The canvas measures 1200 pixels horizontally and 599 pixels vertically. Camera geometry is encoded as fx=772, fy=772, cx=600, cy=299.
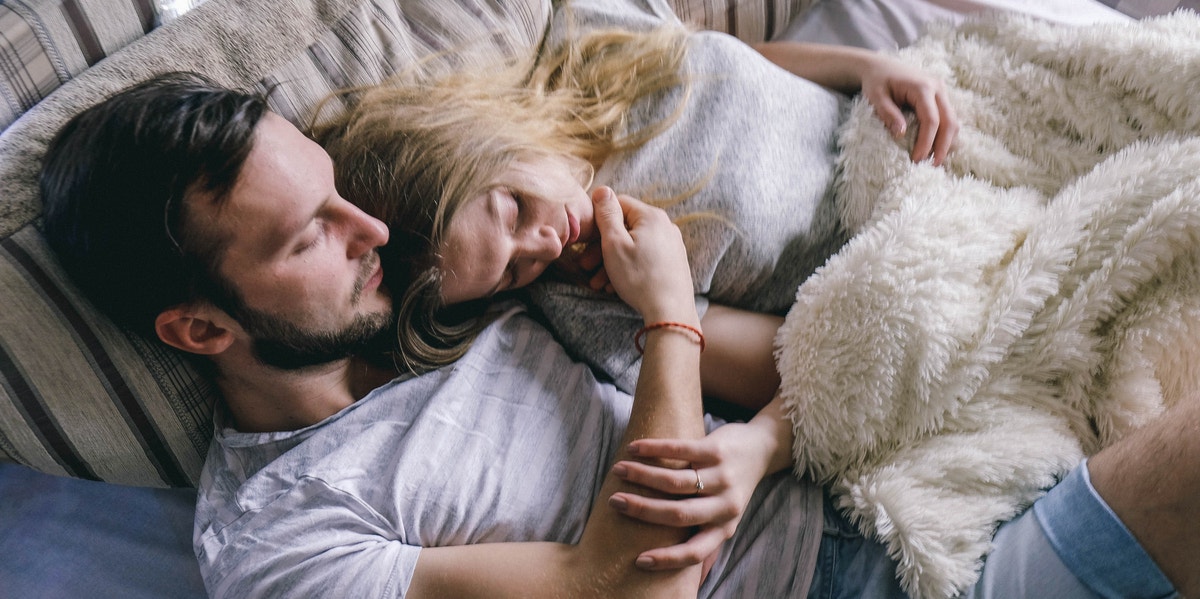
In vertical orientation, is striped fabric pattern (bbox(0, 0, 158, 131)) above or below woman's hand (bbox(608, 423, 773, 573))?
above

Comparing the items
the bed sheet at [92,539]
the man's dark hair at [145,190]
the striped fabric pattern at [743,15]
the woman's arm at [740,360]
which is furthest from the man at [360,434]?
the striped fabric pattern at [743,15]

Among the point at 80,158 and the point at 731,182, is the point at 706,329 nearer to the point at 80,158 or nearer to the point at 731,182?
the point at 731,182

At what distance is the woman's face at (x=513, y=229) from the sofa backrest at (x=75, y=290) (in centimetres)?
27

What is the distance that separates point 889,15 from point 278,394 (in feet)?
4.01

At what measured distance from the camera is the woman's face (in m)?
0.92

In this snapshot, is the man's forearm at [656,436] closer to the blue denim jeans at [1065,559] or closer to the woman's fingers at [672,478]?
the woman's fingers at [672,478]

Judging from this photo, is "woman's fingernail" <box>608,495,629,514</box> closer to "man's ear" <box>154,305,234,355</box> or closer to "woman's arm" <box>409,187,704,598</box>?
"woman's arm" <box>409,187,704,598</box>

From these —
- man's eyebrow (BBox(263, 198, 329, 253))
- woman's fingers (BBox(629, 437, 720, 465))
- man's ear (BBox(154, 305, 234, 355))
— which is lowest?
woman's fingers (BBox(629, 437, 720, 465))

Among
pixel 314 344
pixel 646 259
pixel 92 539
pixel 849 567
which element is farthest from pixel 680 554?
pixel 92 539

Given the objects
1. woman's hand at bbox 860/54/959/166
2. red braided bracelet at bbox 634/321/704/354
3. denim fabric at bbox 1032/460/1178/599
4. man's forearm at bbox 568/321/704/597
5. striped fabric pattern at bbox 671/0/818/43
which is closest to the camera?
denim fabric at bbox 1032/460/1178/599

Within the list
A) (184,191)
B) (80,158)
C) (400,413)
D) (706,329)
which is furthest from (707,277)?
(80,158)

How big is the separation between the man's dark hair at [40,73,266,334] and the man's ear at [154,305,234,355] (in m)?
0.01

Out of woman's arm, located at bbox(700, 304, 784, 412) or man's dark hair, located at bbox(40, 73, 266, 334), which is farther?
woman's arm, located at bbox(700, 304, 784, 412)

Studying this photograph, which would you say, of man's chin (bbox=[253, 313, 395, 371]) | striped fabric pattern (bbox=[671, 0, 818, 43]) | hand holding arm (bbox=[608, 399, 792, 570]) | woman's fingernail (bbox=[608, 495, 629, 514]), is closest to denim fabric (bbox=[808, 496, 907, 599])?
hand holding arm (bbox=[608, 399, 792, 570])
